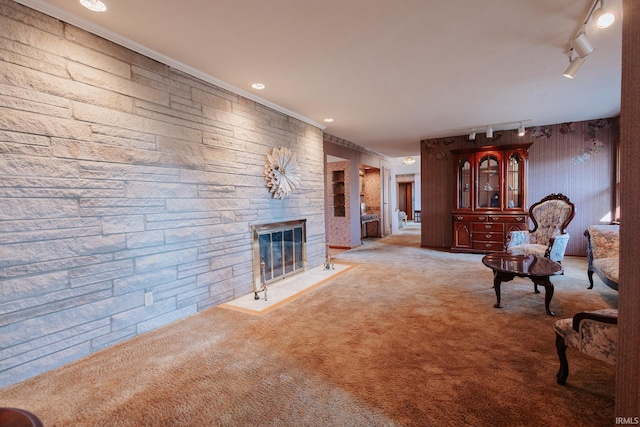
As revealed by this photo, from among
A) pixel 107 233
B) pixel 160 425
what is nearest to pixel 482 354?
pixel 160 425

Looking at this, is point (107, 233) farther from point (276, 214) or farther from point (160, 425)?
point (276, 214)

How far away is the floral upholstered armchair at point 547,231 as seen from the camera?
381 centimetres

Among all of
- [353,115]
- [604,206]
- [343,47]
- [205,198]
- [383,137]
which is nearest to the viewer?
[343,47]

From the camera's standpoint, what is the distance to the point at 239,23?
2150 millimetres

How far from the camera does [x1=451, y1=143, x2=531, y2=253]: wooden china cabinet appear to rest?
17.4ft

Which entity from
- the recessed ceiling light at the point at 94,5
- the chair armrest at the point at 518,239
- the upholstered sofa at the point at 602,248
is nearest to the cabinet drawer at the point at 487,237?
the chair armrest at the point at 518,239

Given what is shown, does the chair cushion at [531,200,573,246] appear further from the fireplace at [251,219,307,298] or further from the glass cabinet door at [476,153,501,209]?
the fireplace at [251,219,307,298]

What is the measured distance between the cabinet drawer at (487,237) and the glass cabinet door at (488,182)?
1.66ft

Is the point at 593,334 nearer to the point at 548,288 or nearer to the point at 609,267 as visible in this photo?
the point at 548,288

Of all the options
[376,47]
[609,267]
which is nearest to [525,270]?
[609,267]

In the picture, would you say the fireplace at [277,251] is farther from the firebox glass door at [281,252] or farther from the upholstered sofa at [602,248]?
the upholstered sofa at [602,248]

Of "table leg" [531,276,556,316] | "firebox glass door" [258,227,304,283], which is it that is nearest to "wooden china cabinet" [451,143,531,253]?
"table leg" [531,276,556,316]

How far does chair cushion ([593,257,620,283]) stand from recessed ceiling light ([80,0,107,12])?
4520mm

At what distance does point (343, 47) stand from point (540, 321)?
2.94 m
